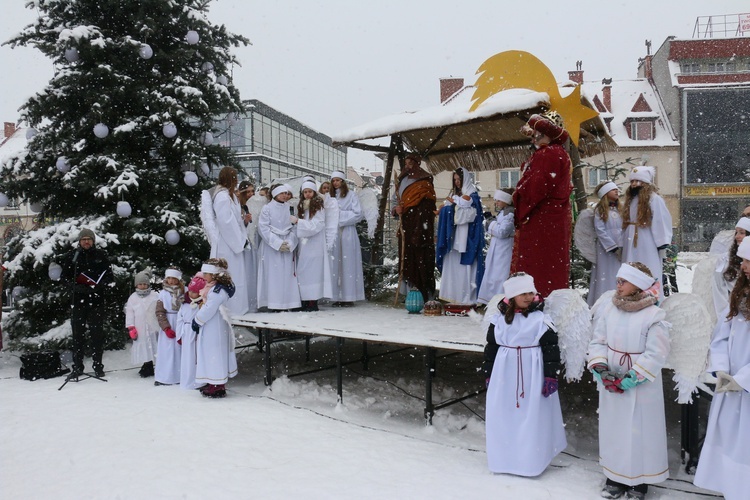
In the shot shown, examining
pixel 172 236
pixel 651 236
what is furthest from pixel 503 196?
pixel 172 236

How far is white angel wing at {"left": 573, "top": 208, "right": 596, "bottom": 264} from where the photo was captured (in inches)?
271

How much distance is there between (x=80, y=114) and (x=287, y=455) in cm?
734

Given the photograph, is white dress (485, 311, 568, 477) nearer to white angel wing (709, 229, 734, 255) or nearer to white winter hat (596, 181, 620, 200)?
white angel wing (709, 229, 734, 255)

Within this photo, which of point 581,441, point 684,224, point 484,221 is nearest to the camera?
point 581,441

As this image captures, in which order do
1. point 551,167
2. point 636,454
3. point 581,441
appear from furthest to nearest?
1. point 581,441
2. point 551,167
3. point 636,454

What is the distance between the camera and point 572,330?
4660 mm

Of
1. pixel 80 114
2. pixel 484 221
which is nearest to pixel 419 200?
pixel 484 221

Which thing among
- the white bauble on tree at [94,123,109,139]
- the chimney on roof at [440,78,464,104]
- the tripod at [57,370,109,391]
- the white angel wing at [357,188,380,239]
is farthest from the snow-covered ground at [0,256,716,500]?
the chimney on roof at [440,78,464,104]

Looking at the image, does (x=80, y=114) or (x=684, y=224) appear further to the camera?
(x=684, y=224)

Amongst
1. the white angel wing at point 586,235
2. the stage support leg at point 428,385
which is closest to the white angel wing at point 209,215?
the stage support leg at point 428,385

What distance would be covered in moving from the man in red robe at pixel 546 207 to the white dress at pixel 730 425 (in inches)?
62.2

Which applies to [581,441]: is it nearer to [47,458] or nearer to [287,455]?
[287,455]

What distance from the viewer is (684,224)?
31688 mm

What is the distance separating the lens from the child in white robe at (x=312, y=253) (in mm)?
8266
